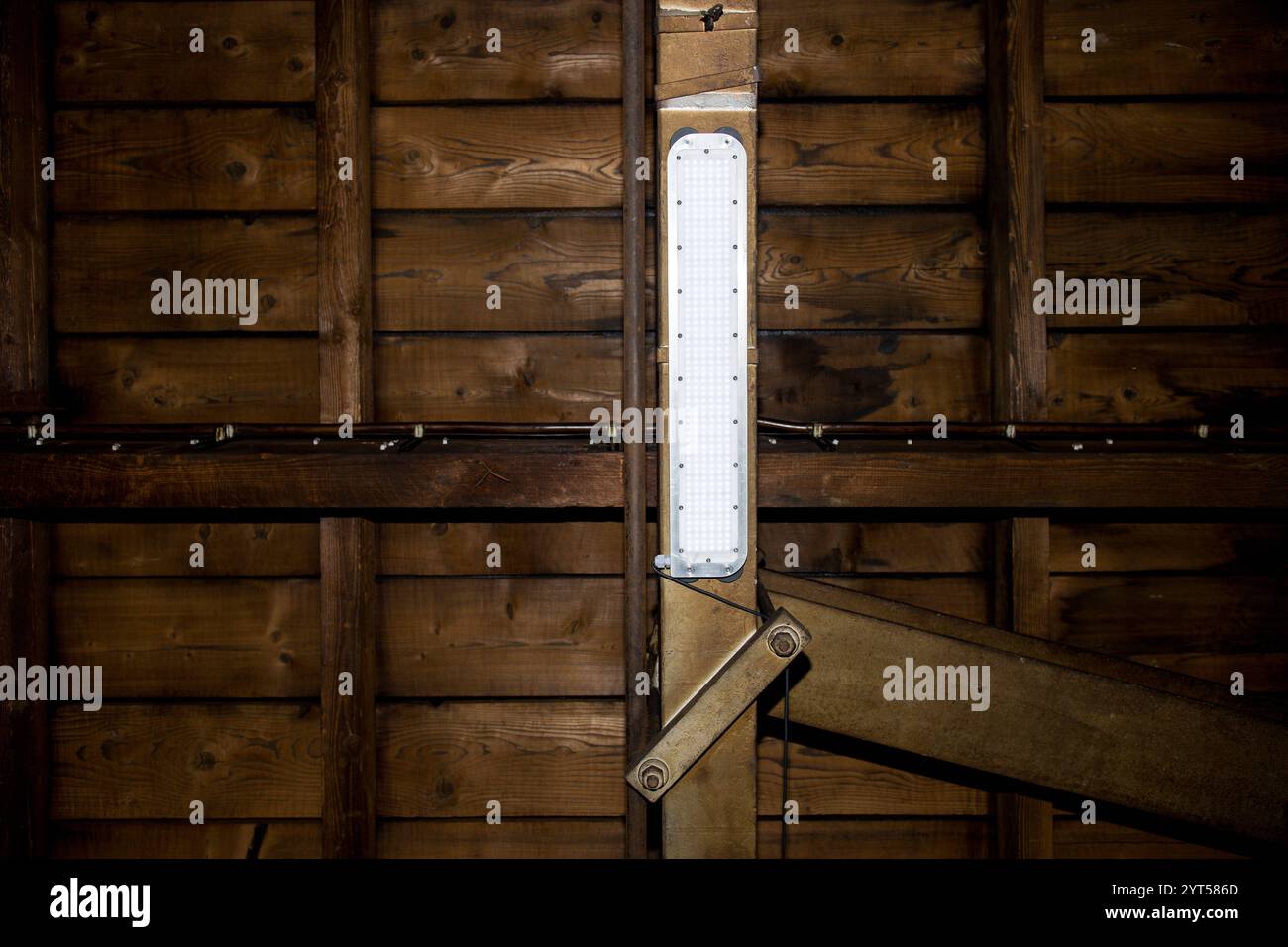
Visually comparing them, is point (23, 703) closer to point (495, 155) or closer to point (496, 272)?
point (496, 272)

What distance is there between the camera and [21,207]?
2381 mm

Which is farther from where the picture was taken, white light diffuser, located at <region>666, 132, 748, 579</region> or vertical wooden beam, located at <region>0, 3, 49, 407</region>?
vertical wooden beam, located at <region>0, 3, 49, 407</region>

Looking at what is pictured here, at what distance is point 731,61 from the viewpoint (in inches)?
61.8

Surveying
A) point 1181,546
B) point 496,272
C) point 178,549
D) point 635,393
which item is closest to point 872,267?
point 635,393

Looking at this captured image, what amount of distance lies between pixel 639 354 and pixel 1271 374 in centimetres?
234

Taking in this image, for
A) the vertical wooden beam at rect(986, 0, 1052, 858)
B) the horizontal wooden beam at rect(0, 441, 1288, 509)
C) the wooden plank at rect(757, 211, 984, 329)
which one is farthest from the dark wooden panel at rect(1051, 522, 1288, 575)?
the wooden plank at rect(757, 211, 984, 329)

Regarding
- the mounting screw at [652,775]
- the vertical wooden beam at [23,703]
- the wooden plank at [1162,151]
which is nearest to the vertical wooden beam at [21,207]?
the vertical wooden beam at [23,703]

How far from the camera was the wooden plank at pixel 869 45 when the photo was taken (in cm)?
242

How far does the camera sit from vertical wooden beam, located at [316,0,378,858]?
233cm

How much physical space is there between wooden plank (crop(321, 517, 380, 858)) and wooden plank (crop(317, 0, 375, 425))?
45 cm

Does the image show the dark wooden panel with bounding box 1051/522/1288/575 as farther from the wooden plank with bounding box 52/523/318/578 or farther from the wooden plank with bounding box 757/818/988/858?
the wooden plank with bounding box 52/523/318/578

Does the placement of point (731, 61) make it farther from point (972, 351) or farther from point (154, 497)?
point (154, 497)

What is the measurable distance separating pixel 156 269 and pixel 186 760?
176 cm
